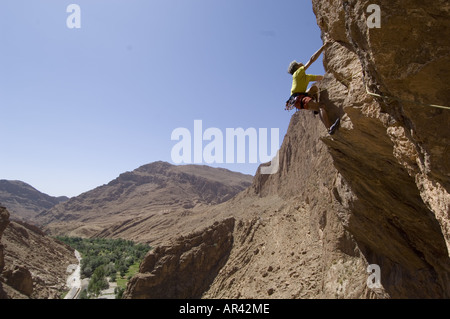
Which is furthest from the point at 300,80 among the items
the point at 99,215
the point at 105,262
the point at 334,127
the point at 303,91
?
the point at 99,215

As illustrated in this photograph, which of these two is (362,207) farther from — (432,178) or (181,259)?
(181,259)

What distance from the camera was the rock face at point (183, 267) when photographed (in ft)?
57.6

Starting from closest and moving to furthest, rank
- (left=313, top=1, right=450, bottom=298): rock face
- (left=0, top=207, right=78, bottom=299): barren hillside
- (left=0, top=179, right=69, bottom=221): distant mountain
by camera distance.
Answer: (left=313, top=1, right=450, bottom=298): rock face → (left=0, top=207, right=78, bottom=299): barren hillside → (left=0, top=179, right=69, bottom=221): distant mountain

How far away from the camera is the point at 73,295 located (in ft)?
85.3

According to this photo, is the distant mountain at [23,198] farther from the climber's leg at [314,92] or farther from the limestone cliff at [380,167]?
the climber's leg at [314,92]

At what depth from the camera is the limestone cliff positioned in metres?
3.41

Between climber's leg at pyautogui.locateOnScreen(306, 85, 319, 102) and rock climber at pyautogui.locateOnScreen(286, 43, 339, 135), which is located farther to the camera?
climber's leg at pyautogui.locateOnScreen(306, 85, 319, 102)

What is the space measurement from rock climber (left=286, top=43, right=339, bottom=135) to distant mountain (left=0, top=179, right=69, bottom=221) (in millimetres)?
150146

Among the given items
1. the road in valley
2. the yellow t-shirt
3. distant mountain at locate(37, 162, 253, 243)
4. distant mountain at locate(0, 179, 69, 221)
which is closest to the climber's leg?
Result: the yellow t-shirt

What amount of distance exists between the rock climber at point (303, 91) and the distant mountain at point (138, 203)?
56.7 metres

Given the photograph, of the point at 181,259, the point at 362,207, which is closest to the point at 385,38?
the point at 362,207

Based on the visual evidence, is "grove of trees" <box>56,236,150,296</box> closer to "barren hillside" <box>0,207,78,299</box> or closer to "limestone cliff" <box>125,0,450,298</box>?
"barren hillside" <box>0,207,78,299</box>

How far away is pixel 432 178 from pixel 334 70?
9.82 feet

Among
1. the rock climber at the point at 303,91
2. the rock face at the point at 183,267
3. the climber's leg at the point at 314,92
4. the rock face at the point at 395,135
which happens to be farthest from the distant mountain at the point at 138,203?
the rock climber at the point at 303,91
